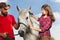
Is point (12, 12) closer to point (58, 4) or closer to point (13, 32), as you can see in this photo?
point (13, 32)

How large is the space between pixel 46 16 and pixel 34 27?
161 millimetres

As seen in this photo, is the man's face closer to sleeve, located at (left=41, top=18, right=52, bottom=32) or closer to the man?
the man

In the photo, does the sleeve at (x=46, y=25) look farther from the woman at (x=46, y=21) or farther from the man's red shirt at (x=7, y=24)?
the man's red shirt at (x=7, y=24)

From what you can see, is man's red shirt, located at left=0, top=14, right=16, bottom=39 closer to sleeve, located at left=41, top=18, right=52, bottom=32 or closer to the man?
the man

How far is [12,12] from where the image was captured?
232 cm

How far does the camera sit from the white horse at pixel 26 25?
7.25 feet

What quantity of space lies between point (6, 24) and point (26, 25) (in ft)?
0.64

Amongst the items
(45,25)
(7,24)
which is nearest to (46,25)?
(45,25)

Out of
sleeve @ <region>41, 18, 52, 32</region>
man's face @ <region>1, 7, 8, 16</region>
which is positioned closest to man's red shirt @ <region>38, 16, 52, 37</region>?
sleeve @ <region>41, 18, 52, 32</region>

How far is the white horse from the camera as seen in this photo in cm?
221

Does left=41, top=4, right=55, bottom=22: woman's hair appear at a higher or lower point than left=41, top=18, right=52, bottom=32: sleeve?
higher

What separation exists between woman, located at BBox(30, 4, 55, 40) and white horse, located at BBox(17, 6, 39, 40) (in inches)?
2.0

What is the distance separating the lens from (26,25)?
7.31 ft

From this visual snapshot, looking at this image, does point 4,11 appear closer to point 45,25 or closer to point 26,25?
point 26,25
